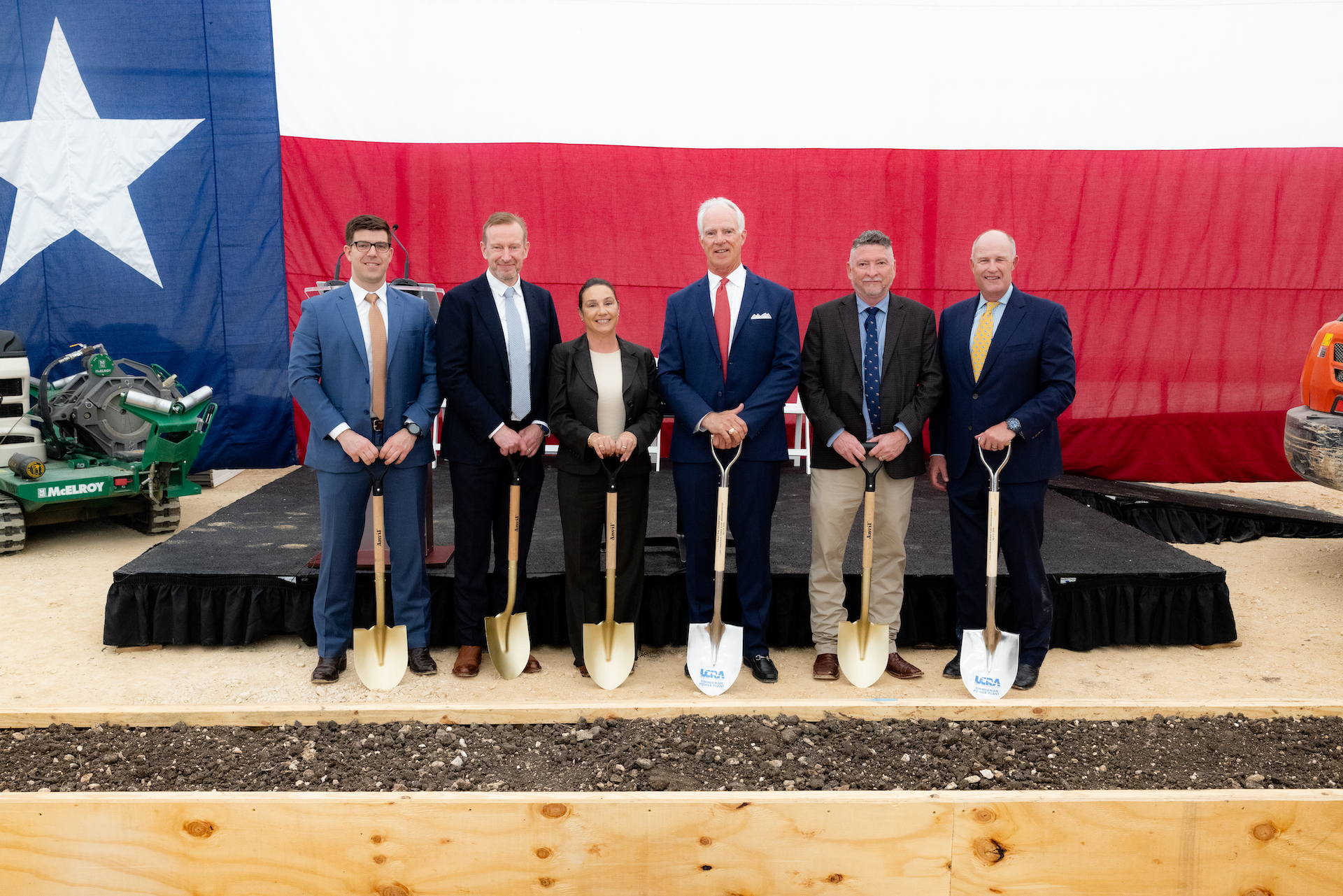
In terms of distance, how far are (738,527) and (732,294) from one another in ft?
2.61

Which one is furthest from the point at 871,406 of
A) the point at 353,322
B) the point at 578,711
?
the point at 353,322

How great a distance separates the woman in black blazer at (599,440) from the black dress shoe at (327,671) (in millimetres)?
842

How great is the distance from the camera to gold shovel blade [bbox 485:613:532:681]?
3289mm

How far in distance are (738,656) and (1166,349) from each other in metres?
4.73

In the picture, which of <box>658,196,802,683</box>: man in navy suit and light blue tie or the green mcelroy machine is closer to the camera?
<box>658,196,802,683</box>: man in navy suit and light blue tie

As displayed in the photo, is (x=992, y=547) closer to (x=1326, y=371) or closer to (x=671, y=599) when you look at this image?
(x=671, y=599)

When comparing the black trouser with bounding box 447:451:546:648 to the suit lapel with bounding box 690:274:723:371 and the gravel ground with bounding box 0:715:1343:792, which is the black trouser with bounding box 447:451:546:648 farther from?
the gravel ground with bounding box 0:715:1343:792

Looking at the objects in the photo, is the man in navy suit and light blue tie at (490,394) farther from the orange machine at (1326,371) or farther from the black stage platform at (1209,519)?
the black stage platform at (1209,519)

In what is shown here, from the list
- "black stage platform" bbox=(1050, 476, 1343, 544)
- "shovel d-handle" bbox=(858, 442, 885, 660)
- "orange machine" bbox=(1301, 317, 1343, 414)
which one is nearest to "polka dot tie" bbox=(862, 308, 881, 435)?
"shovel d-handle" bbox=(858, 442, 885, 660)

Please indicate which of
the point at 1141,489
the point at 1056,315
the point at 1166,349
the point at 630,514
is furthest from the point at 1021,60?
the point at 630,514

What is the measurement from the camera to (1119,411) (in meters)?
6.41

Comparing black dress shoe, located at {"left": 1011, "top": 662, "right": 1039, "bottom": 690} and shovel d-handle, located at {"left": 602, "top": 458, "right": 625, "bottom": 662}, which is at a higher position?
shovel d-handle, located at {"left": 602, "top": 458, "right": 625, "bottom": 662}

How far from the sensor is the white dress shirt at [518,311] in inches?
124

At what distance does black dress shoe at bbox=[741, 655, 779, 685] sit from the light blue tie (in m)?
1.18
